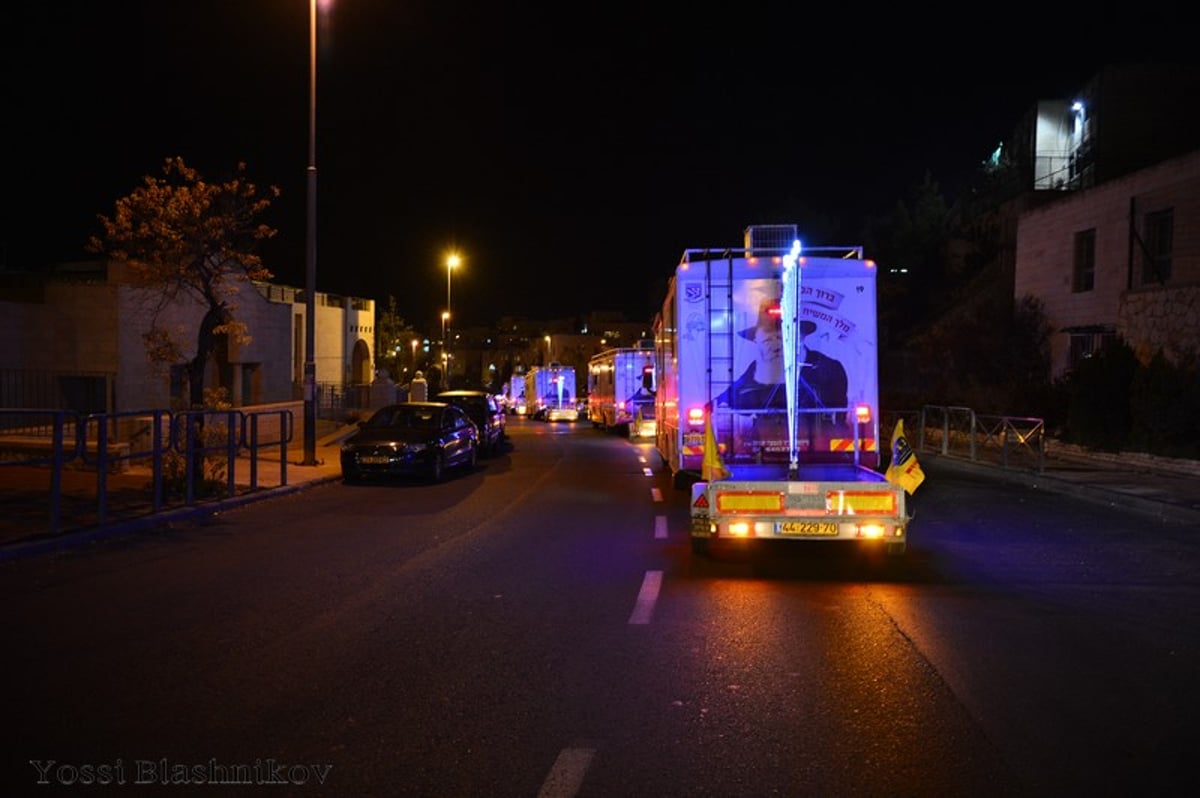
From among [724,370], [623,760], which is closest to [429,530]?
[724,370]

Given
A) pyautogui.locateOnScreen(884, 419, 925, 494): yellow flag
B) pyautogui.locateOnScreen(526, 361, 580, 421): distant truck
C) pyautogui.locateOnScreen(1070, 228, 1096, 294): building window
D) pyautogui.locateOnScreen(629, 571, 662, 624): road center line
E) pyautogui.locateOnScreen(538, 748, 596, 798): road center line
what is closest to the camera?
pyautogui.locateOnScreen(538, 748, 596, 798): road center line

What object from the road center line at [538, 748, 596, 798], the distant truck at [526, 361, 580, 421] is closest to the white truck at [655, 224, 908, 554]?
the road center line at [538, 748, 596, 798]

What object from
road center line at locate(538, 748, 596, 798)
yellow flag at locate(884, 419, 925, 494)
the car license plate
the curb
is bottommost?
road center line at locate(538, 748, 596, 798)

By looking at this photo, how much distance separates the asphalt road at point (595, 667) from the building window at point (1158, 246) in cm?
1549

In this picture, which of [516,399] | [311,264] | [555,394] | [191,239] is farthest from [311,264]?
[516,399]

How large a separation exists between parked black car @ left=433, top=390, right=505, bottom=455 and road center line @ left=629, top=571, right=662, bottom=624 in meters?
15.9

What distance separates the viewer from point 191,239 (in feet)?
56.7

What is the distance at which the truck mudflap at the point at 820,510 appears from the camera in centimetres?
1007

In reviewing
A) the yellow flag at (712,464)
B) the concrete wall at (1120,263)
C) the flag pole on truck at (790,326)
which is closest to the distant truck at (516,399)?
the concrete wall at (1120,263)

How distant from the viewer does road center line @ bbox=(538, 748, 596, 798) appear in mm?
4723

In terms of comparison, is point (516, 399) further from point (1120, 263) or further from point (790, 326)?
point (790, 326)

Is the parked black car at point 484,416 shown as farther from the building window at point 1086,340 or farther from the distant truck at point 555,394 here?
the distant truck at point 555,394

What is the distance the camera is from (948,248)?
49.9 m

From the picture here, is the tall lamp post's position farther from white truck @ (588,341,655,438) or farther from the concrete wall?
the concrete wall
